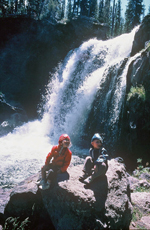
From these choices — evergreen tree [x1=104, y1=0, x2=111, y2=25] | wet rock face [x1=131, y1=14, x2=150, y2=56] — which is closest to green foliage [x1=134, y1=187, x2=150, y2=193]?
wet rock face [x1=131, y1=14, x2=150, y2=56]

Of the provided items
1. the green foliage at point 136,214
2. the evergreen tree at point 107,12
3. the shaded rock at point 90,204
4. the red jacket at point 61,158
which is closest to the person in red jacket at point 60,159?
the red jacket at point 61,158

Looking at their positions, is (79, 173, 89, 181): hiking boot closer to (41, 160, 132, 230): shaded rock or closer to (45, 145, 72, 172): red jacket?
(41, 160, 132, 230): shaded rock

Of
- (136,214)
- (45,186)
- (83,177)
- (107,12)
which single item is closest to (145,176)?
(136,214)

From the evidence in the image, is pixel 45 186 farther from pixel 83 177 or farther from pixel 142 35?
pixel 142 35

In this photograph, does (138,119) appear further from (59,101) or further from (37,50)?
(37,50)

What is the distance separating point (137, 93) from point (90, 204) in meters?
6.81

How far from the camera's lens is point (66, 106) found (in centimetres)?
1541

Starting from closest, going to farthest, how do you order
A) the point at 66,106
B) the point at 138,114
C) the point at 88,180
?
1. the point at 88,180
2. the point at 138,114
3. the point at 66,106

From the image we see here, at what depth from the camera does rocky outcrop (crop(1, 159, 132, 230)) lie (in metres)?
2.69

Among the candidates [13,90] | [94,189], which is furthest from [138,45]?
[13,90]

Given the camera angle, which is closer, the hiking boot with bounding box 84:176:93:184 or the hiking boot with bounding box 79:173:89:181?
the hiking boot with bounding box 84:176:93:184

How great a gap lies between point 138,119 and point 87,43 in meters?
15.8

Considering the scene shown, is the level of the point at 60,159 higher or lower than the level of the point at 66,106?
lower

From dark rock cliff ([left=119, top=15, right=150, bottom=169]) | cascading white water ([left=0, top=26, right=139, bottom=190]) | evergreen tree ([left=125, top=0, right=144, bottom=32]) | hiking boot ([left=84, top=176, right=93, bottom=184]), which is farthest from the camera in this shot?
evergreen tree ([left=125, top=0, right=144, bottom=32])
